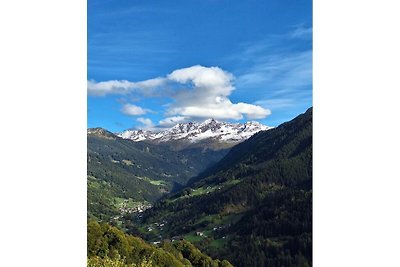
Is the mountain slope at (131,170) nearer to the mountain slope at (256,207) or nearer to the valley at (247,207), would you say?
the valley at (247,207)

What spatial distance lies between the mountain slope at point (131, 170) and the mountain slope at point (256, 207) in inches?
479

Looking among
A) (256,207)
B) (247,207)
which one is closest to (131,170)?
(247,207)

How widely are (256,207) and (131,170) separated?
285 feet

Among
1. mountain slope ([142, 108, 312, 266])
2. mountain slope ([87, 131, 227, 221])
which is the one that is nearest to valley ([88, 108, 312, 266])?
mountain slope ([142, 108, 312, 266])

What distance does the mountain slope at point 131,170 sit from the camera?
250ft

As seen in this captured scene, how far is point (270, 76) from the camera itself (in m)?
5.13

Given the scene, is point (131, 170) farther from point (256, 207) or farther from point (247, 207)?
point (256, 207)

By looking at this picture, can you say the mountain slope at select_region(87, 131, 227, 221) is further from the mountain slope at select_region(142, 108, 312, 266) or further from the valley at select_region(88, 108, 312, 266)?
the mountain slope at select_region(142, 108, 312, 266)

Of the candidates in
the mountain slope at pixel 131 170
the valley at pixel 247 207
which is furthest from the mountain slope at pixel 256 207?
the mountain slope at pixel 131 170
